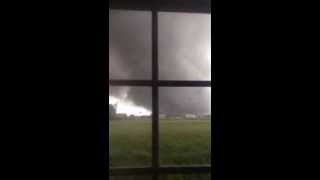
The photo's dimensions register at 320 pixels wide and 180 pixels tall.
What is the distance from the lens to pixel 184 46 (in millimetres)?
1327

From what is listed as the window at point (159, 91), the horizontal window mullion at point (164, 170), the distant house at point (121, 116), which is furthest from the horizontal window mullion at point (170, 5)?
the horizontal window mullion at point (164, 170)

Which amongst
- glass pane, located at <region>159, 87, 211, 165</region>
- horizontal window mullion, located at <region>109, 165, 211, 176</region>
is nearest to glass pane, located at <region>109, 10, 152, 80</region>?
glass pane, located at <region>159, 87, 211, 165</region>

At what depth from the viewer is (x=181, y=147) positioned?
130 cm

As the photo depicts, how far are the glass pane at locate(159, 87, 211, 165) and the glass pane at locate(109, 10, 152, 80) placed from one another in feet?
0.45

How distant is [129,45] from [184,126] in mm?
401

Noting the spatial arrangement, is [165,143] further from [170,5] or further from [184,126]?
[170,5]

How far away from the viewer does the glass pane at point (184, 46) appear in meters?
1.31

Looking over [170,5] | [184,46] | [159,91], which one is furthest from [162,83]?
[170,5]

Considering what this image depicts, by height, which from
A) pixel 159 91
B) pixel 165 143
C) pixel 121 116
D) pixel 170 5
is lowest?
pixel 165 143

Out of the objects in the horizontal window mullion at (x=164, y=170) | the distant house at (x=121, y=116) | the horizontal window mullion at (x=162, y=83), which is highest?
the horizontal window mullion at (x=162, y=83)

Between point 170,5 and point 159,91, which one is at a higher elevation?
point 170,5

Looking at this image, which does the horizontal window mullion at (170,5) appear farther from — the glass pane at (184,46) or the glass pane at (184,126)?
the glass pane at (184,126)
